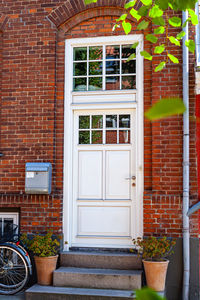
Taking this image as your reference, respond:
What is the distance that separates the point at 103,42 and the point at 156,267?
3.65 metres

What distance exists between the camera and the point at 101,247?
20.4 feet

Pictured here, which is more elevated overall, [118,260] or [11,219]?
[11,219]

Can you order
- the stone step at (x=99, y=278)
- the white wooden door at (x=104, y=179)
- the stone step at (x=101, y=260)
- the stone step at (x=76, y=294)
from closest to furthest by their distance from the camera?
the stone step at (x=76, y=294) → the stone step at (x=99, y=278) → the stone step at (x=101, y=260) → the white wooden door at (x=104, y=179)

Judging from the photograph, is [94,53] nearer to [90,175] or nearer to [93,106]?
[93,106]

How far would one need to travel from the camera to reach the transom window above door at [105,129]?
6371 millimetres

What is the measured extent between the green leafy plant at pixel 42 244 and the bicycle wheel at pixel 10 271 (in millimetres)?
224

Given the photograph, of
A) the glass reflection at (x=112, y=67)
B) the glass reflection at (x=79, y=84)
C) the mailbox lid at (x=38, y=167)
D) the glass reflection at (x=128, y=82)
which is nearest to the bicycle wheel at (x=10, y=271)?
the mailbox lid at (x=38, y=167)

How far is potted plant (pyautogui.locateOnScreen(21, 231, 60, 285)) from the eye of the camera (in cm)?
565

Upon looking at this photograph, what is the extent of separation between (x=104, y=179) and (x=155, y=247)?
1.45 m

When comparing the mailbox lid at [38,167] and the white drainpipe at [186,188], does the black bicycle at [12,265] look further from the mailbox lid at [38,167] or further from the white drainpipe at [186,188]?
the white drainpipe at [186,188]

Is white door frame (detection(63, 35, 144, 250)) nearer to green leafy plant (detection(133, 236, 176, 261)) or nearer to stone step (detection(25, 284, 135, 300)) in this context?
green leafy plant (detection(133, 236, 176, 261))

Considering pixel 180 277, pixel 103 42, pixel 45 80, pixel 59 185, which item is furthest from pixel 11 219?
pixel 103 42

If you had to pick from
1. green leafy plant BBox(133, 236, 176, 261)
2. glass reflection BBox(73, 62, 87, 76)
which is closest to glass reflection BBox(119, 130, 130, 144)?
glass reflection BBox(73, 62, 87, 76)

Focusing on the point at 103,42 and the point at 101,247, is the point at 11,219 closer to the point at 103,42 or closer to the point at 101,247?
the point at 101,247
